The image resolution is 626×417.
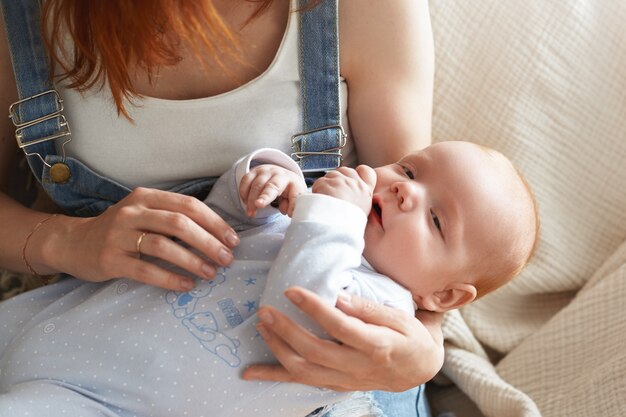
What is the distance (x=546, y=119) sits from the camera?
159 cm

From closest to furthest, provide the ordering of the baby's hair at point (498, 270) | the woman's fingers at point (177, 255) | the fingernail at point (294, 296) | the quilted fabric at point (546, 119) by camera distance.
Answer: the fingernail at point (294, 296) < the woman's fingers at point (177, 255) < the baby's hair at point (498, 270) < the quilted fabric at point (546, 119)

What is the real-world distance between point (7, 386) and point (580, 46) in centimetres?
118

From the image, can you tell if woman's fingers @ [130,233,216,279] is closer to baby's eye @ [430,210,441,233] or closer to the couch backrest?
baby's eye @ [430,210,441,233]

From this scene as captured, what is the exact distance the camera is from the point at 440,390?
1564mm

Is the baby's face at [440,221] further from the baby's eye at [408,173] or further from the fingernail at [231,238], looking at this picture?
the fingernail at [231,238]

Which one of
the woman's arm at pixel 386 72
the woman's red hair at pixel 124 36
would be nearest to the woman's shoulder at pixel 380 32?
the woman's arm at pixel 386 72

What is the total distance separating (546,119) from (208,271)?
829mm

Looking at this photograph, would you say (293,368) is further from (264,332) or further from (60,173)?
(60,173)

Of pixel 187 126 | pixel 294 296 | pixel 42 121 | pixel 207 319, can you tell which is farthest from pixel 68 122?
pixel 294 296

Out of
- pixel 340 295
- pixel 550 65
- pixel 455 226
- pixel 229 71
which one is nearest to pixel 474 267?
pixel 455 226

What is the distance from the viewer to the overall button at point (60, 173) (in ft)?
4.07

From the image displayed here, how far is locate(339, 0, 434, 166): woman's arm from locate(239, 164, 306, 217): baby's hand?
0.22 m

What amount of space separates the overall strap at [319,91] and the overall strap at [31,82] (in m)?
0.36

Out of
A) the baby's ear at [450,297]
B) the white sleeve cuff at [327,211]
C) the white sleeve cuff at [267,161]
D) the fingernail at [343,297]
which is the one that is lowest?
the baby's ear at [450,297]
